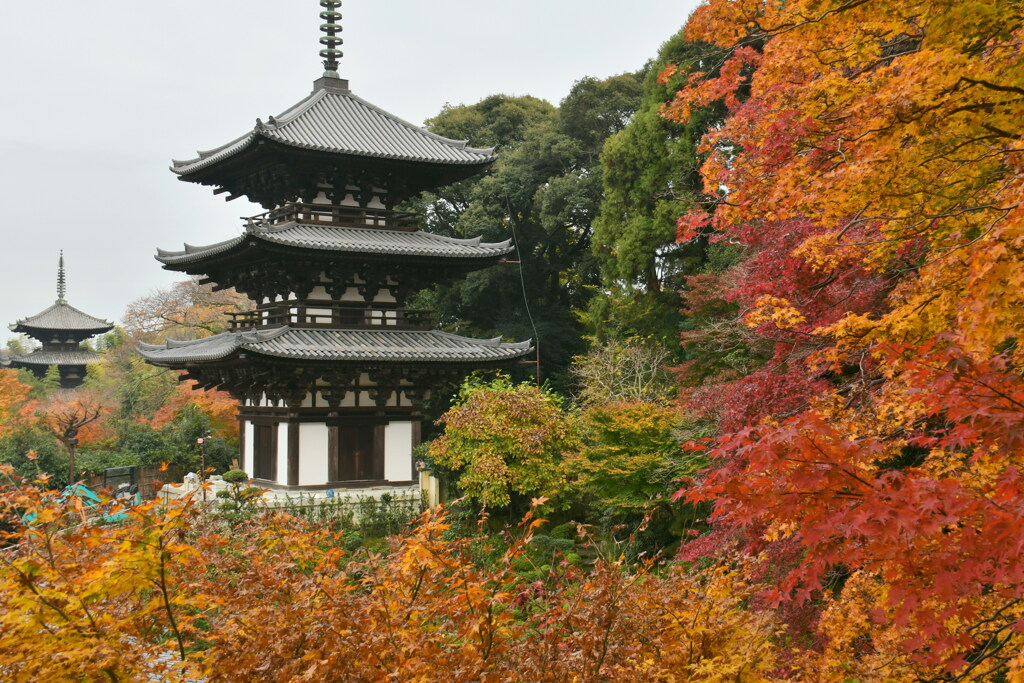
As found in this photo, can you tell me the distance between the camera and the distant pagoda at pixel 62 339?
4128cm

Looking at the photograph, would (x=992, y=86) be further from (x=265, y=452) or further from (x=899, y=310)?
(x=265, y=452)

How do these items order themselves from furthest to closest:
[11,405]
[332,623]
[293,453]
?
1. [11,405]
2. [293,453]
3. [332,623]

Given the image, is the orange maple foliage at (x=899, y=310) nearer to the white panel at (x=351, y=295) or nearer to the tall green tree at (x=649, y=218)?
the white panel at (x=351, y=295)

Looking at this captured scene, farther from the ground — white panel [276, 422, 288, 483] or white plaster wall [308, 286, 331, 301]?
white plaster wall [308, 286, 331, 301]

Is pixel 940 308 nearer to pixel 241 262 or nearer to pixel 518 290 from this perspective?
pixel 241 262

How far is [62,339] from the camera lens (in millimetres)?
42625

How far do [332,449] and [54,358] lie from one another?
32.8 m

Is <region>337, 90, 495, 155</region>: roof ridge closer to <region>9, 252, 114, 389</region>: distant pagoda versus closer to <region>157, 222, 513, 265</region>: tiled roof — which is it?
<region>157, 222, 513, 265</region>: tiled roof

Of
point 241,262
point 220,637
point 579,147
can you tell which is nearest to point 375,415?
point 241,262

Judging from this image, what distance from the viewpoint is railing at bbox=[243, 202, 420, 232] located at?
16.5 metres

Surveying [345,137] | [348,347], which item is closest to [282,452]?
[348,347]

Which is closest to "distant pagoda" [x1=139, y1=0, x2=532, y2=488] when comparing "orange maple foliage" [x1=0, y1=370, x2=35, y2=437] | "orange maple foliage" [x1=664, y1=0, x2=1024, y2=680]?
"orange maple foliage" [x1=0, y1=370, x2=35, y2=437]

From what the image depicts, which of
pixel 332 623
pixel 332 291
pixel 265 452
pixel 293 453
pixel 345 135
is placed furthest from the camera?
pixel 345 135

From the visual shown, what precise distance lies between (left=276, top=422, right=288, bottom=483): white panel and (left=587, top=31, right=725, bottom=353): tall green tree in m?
10.4
